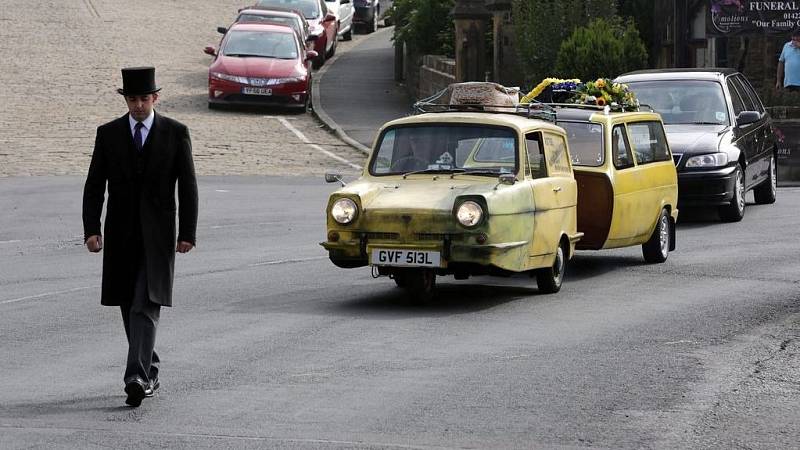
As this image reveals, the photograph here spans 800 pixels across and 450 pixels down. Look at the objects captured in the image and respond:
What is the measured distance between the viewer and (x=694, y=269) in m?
16.0

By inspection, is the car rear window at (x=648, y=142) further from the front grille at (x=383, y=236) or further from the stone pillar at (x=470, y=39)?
the stone pillar at (x=470, y=39)

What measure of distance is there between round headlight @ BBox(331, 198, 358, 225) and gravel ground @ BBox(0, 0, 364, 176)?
44.5 feet

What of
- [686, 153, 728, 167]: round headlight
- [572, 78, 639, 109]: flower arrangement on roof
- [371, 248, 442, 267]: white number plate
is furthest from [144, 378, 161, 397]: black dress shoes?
[686, 153, 728, 167]: round headlight

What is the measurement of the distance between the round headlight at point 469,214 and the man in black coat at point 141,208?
3473 millimetres

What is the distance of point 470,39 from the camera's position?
35375 mm

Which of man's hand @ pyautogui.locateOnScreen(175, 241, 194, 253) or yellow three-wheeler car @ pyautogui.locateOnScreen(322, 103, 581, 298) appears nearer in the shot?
man's hand @ pyautogui.locateOnScreen(175, 241, 194, 253)

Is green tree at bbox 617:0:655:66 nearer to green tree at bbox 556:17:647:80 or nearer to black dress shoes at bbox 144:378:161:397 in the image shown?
green tree at bbox 556:17:647:80

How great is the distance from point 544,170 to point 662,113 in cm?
699

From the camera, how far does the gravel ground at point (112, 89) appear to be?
2838cm

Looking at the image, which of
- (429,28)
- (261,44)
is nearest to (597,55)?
(261,44)

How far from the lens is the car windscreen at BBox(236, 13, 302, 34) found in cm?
3794

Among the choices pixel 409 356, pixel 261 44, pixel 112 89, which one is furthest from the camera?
pixel 112 89

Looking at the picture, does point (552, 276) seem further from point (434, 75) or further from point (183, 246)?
point (434, 75)

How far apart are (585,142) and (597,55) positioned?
587 inches
